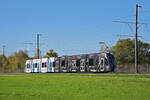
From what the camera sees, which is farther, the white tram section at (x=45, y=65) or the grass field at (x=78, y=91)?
the white tram section at (x=45, y=65)

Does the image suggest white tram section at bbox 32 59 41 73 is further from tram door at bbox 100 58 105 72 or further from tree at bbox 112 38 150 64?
tree at bbox 112 38 150 64

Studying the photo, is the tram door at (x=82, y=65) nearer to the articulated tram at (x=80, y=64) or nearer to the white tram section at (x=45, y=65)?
the articulated tram at (x=80, y=64)

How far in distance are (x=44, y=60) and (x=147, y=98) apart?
4827 cm

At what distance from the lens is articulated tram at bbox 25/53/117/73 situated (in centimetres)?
4241

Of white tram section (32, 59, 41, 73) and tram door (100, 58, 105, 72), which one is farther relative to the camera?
white tram section (32, 59, 41, 73)

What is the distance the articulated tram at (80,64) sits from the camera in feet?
139

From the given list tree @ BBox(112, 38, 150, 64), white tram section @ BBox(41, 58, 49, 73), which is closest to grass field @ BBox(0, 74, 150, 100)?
white tram section @ BBox(41, 58, 49, 73)

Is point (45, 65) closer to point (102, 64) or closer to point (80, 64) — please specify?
point (80, 64)

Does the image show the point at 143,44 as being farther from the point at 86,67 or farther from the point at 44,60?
the point at 86,67

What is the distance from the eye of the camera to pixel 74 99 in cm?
1258

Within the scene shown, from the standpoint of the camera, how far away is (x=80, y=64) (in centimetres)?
4788

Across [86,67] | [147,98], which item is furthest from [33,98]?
[86,67]

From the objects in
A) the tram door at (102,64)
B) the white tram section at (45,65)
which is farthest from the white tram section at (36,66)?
the tram door at (102,64)

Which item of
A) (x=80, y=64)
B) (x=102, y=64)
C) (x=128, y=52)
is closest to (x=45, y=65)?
(x=80, y=64)
